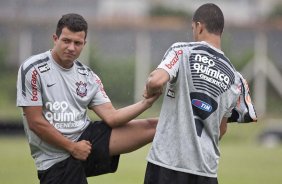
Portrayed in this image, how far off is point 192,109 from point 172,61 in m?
0.41

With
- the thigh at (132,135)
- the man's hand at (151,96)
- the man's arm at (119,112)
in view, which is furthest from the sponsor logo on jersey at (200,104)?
the thigh at (132,135)

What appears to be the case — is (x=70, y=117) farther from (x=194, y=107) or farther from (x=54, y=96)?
(x=194, y=107)

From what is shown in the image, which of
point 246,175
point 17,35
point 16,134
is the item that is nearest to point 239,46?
point 17,35

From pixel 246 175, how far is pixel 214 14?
39.2 feet

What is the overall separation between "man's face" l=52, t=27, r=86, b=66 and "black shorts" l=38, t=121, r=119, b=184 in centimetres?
64

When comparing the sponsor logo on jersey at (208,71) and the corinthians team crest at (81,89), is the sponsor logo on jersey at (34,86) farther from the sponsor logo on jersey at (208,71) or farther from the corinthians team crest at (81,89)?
the sponsor logo on jersey at (208,71)

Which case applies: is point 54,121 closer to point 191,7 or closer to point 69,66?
point 69,66

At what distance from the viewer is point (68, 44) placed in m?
7.05

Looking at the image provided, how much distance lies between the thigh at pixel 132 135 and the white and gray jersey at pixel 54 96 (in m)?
0.28

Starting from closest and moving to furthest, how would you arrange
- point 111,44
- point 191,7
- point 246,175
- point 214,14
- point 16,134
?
point 214,14, point 246,175, point 16,134, point 111,44, point 191,7

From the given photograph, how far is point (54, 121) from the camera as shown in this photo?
718 centimetres

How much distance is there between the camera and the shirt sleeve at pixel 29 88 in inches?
277

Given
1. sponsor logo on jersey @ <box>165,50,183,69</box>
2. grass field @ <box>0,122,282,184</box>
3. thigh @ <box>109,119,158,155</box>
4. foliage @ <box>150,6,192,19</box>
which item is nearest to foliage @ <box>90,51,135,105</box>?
foliage @ <box>150,6,192,19</box>

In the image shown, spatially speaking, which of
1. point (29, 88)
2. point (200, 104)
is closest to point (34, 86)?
point (29, 88)
